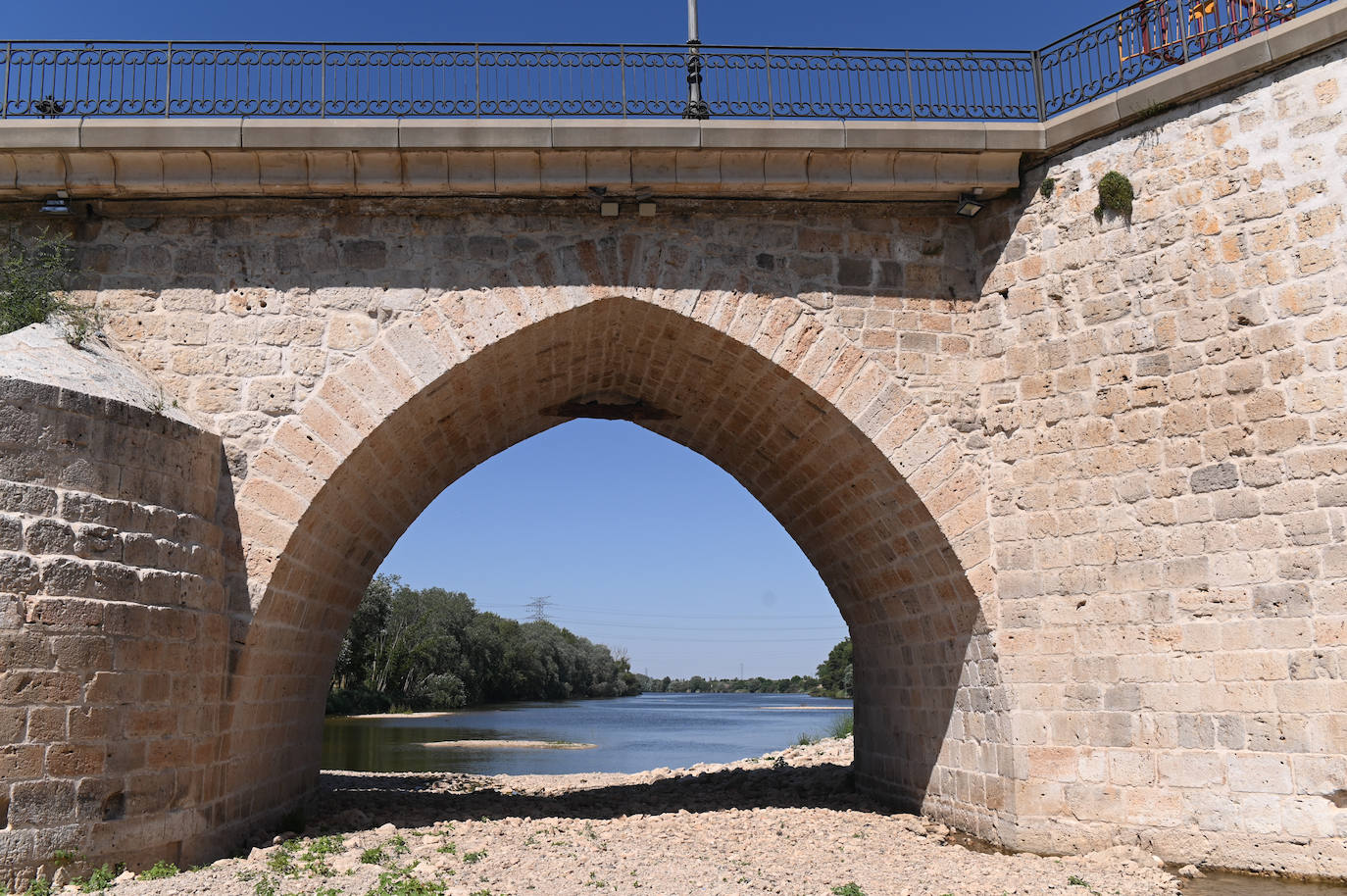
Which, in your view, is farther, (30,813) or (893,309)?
(893,309)

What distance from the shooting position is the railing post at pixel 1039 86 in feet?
24.5

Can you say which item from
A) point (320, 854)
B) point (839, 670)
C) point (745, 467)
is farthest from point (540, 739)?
point (839, 670)

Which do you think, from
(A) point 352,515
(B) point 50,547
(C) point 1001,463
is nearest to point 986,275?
(C) point 1001,463

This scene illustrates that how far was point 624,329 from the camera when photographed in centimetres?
792

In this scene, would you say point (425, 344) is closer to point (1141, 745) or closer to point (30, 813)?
point (30, 813)

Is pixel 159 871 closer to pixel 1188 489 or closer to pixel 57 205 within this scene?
pixel 57 205

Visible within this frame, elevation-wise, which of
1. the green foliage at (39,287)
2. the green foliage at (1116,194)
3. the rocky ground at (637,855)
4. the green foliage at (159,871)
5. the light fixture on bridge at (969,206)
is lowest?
the rocky ground at (637,855)

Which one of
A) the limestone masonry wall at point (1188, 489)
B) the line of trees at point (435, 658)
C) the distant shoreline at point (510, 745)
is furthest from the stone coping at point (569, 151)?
the line of trees at point (435, 658)

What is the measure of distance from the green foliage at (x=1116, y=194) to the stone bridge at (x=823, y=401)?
86 mm

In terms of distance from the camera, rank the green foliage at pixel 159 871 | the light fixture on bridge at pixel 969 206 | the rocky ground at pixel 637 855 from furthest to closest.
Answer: the light fixture on bridge at pixel 969 206 → the rocky ground at pixel 637 855 → the green foliage at pixel 159 871

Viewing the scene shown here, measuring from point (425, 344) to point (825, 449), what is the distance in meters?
2.99

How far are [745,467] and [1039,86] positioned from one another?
3926mm

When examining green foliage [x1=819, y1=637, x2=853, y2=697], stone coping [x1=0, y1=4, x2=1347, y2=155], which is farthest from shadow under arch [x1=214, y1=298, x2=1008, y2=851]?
green foliage [x1=819, y1=637, x2=853, y2=697]

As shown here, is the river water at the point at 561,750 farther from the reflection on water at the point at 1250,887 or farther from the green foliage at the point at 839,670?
the green foliage at the point at 839,670
